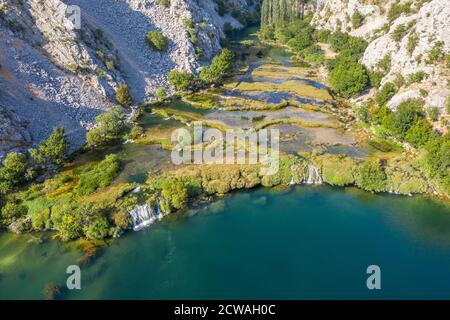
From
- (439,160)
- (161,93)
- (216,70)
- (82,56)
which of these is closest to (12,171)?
(82,56)

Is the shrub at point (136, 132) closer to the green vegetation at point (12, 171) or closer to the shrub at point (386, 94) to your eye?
the green vegetation at point (12, 171)

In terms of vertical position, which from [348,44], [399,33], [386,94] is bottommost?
[386,94]

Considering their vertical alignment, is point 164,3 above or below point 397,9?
above

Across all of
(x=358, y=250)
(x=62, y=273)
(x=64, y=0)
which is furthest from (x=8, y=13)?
(x=358, y=250)

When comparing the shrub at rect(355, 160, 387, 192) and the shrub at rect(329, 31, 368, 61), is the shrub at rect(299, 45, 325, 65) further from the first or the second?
the shrub at rect(355, 160, 387, 192)

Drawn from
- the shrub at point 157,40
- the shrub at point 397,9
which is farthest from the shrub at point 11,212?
the shrub at point 397,9

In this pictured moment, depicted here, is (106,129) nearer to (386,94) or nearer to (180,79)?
(180,79)

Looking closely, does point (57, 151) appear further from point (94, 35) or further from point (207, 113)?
point (94, 35)
